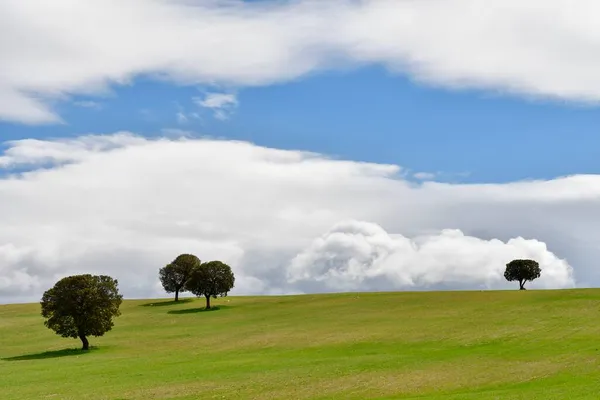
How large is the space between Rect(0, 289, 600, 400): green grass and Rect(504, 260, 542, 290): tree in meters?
36.3

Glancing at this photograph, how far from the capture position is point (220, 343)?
81.6 metres

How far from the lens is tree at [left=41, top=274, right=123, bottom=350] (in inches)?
3366

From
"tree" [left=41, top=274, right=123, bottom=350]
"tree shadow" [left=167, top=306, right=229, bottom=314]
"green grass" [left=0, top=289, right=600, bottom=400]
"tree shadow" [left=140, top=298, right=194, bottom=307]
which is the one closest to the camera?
"green grass" [left=0, top=289, right=600, bottom=400]

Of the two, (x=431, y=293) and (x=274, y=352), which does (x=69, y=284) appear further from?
(x=431, y=293)

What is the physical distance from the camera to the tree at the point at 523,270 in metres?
152

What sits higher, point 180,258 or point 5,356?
point 180,258

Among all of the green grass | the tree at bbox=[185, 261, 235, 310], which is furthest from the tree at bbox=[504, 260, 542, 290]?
the tree at bbox=[185, 261, 235, 310]

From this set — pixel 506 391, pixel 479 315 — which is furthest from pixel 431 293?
pixel 506 391

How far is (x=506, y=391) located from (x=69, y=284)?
64624 millimetres

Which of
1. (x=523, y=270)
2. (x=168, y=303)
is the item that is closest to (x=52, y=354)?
(x=168, y=303)

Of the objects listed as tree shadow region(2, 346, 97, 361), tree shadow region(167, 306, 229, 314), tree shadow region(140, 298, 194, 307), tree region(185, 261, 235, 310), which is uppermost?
tree region(185, 261, 235, 310)

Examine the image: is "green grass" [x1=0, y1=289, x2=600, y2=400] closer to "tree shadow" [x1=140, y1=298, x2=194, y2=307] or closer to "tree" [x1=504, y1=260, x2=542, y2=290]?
"tree shadow" [x1=140, y1=298, x2=194, y2=307]

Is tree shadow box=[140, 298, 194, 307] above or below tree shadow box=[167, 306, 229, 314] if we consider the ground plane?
above

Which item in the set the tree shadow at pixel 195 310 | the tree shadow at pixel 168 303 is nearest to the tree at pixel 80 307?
the tree shadow at pixel 195 310
